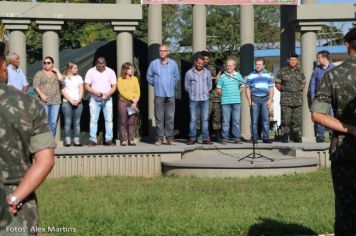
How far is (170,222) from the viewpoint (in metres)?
7.61

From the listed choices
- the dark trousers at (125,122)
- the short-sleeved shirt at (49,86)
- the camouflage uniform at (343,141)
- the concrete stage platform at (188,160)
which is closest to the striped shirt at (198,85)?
the concrete stage platform at (188,160)

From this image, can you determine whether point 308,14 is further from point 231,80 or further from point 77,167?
point 77,167

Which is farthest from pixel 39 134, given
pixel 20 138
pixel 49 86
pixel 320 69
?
pixel 320 69

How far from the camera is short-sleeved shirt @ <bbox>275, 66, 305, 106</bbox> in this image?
525 inches

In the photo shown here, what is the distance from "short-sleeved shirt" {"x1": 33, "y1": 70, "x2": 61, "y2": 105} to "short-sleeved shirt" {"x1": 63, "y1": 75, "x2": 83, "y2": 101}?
20cm

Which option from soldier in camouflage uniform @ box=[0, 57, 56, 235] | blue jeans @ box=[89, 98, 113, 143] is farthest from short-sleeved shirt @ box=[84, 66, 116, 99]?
soldier in camouflage uniform @ box=[0, 57, 56, 235]

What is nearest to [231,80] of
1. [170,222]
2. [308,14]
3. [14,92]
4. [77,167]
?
[308,14]

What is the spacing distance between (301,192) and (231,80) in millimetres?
4062

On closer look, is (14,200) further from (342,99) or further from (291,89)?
(291,89)

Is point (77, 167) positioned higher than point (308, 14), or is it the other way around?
point (308, 14)

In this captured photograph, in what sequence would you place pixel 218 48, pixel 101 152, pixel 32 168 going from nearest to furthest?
pixel 32 168, pixel 101 152, pixel 218 48

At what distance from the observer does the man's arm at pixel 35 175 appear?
3.67m

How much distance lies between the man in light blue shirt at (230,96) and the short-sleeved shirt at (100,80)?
2098mm

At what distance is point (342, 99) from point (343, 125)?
21cm
